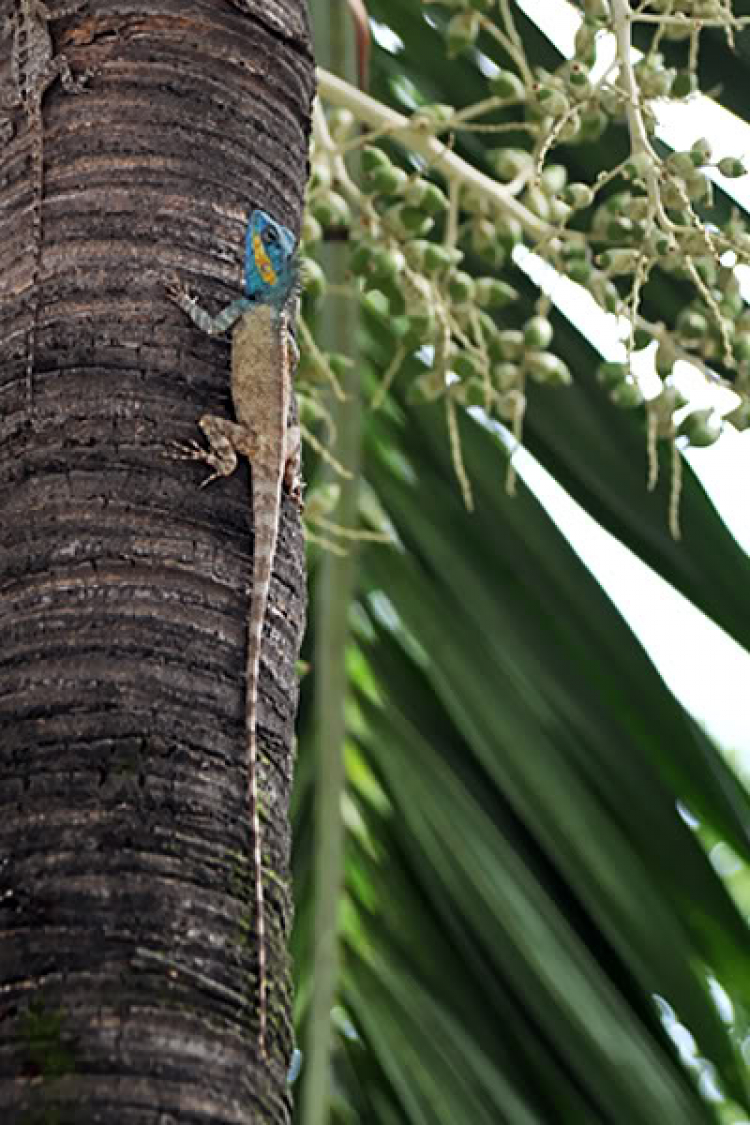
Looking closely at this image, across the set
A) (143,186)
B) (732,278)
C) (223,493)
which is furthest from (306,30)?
(732,278)

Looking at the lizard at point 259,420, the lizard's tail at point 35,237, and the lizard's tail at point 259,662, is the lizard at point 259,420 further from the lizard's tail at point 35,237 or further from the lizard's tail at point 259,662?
the lizard's tail at point 35,237

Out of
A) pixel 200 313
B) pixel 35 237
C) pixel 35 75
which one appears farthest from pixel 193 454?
pixel 35 75

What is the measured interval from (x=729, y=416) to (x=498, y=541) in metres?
0.75

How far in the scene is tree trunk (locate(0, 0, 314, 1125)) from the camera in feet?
3.55

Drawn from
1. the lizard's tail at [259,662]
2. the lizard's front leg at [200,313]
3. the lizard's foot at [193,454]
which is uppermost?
the lizard's front leg at [200,313]

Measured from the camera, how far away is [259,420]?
1.43m

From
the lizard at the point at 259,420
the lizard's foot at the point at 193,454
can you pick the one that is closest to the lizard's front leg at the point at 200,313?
the lizard at the point at 259,420

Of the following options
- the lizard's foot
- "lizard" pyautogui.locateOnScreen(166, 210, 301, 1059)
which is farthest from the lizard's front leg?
the lizard's foot

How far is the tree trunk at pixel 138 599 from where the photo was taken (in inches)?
42.6

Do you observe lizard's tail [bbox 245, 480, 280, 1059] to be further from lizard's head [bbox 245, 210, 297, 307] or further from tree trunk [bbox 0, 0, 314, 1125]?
lizard's head [bbox 245, 210, 297, 307]

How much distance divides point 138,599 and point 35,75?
518 millimetres

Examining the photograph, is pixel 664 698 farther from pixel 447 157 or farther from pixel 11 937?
pixel 11 937

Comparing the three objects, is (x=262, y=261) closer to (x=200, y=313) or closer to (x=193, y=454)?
(x=200, y=313)

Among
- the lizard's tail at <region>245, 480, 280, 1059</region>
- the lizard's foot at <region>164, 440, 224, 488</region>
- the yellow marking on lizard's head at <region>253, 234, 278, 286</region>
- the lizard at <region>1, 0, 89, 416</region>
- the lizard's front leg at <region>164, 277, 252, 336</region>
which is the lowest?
the lizard's tail at <region>245, 480, 280, 1059</region>
